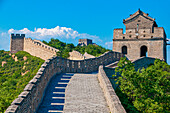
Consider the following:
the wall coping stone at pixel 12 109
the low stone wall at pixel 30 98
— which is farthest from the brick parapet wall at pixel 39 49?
the wall coping stone at pixel 12 109

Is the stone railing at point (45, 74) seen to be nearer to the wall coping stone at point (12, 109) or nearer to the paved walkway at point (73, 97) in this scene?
the wall coping stone at point (12, 109)

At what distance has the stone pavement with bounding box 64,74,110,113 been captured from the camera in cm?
863

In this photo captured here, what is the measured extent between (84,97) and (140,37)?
17.2m

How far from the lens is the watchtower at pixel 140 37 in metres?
24.9

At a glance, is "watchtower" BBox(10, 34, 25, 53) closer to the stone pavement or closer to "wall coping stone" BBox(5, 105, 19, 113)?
the stone pavement

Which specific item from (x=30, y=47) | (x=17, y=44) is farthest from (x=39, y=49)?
(x=17, y=44)

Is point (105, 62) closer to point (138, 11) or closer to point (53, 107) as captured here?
point (138, 11)

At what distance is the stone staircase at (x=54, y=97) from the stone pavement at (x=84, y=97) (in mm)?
231

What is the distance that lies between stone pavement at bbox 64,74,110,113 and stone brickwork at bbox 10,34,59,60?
3137cm

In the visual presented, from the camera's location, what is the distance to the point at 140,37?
2542 centimetres

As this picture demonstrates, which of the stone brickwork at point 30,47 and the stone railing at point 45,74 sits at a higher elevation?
the stone brickwork at point 30,47

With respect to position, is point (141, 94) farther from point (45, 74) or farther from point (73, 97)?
point (45, 74)

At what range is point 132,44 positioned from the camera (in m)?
25.7

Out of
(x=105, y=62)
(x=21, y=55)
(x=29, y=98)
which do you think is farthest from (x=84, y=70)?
(x=21, y=55)
